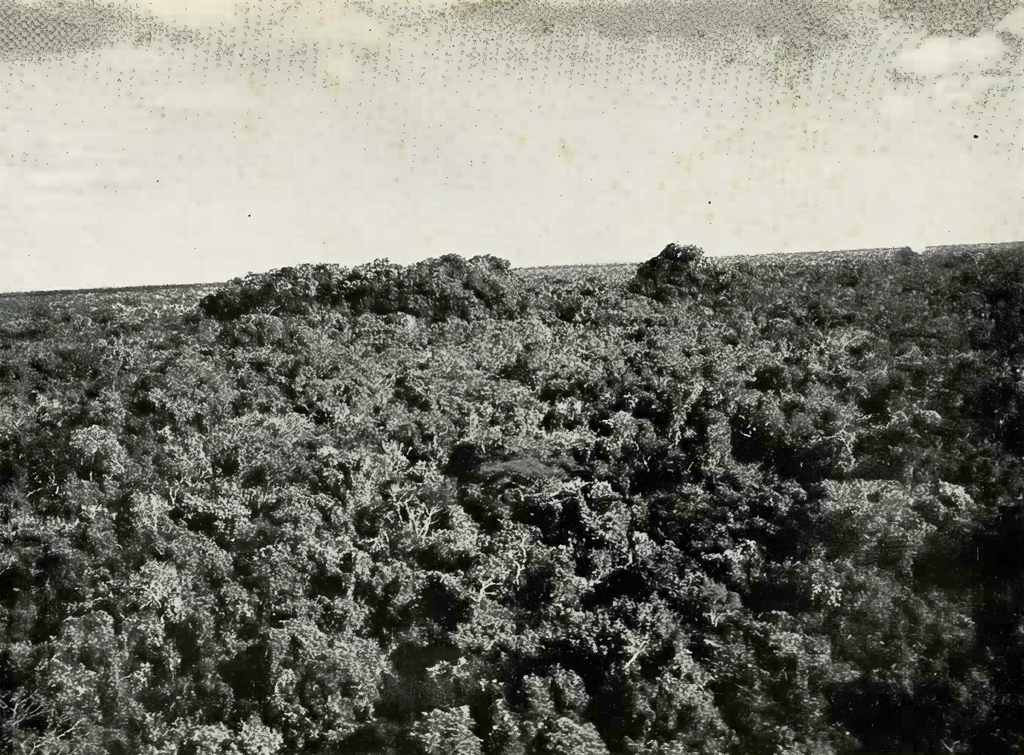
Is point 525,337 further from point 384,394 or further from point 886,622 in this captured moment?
point 886,622

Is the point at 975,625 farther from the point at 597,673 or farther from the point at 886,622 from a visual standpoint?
the point at 597,673

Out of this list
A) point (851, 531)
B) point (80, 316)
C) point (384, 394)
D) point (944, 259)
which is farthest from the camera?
point (80, 316)

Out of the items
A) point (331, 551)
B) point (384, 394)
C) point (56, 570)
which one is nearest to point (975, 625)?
point (331, 551)

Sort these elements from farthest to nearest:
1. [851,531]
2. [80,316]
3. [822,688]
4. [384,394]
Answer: [80,316]
[384,394]
[851,531]
[822,688]

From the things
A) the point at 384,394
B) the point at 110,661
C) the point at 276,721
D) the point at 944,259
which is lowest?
the point at 276,721

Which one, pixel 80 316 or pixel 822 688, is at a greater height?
pixel 80 316

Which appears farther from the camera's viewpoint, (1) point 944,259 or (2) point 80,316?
(2) point 80,316
